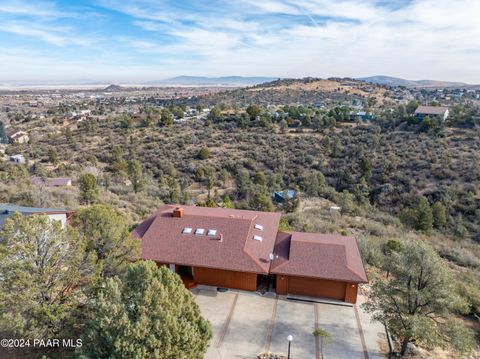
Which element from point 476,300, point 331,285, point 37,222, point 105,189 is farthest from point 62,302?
point 105,189

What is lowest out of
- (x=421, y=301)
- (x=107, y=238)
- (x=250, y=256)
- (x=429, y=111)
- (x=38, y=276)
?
(x=250, y=256)

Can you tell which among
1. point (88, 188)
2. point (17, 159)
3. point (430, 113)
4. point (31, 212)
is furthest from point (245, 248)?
point (430, 113)

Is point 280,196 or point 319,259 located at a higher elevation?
point 319,259

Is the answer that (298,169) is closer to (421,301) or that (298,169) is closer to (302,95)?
(421,301)

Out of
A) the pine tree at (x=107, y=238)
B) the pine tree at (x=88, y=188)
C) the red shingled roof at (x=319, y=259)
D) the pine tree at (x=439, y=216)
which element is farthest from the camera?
the pine tree at (x=439, y=216)

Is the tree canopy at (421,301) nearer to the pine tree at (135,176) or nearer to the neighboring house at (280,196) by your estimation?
the neighboring house at (280,196)

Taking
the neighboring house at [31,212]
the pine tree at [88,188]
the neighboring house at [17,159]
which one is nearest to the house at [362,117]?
the pine tree at [88,188]
